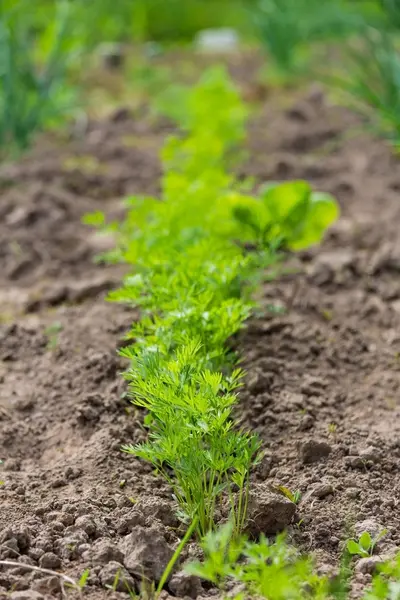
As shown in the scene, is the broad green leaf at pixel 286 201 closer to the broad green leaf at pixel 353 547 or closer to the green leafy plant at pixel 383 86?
the green leafy plant at pixel 383 86

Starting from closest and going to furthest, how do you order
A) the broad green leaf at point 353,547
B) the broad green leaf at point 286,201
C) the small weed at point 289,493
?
the broad green leaf at point 353,547 → the small weed at point 289,493 → the broad green leaf at point 286,201

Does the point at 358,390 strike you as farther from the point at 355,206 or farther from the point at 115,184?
the point at 115,184

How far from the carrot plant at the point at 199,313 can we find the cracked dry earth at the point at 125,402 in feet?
0.33

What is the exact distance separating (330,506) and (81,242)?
6.73 ft

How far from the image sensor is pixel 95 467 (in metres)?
2.15

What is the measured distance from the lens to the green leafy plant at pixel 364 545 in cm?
181

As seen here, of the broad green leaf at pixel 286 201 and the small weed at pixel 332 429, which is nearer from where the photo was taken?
the small weed at pixel 332 429

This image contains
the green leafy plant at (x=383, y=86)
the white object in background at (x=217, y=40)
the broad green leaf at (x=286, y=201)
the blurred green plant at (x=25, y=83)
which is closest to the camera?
the broad green leaf at (x=286, y=201)

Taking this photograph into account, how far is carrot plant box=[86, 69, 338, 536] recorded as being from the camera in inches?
73.3

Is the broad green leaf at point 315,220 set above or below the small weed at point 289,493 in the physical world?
above

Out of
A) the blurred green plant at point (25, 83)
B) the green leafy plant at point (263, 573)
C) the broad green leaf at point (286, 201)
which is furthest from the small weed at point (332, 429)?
the blurred green plant at point (25, 83)

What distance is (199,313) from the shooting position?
220 cm

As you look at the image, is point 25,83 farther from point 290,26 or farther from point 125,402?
point 125,402

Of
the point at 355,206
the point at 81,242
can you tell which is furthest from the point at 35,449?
the point at 355,206
